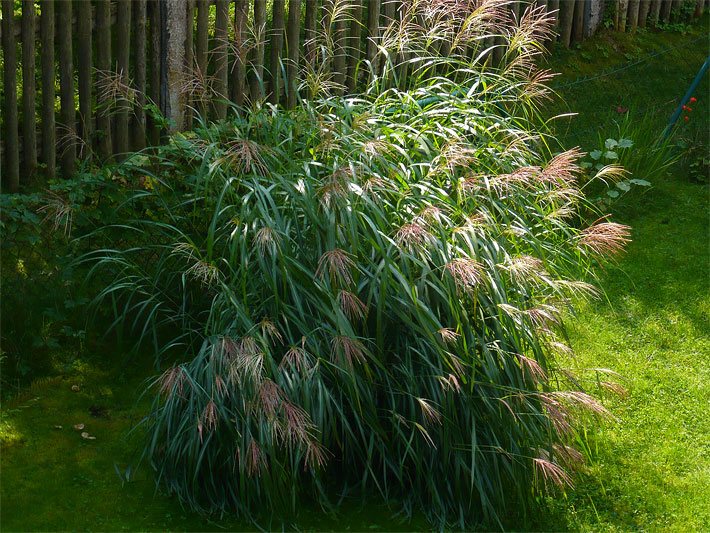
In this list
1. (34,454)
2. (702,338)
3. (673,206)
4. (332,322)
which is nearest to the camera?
(332,322)

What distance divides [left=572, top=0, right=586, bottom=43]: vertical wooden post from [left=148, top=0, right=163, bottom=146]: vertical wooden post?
489cm

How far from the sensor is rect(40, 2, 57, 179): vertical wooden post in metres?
6.47

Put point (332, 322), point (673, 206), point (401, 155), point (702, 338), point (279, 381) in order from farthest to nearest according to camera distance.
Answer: point (673, 206) < point (702, 338) < point (401, 155) < point (332, 322) < point (279, 381)

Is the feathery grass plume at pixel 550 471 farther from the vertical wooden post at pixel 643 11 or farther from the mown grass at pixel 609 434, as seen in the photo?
the vertical wooden post at pixel 643 11

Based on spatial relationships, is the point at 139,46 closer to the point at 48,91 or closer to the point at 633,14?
the point at 48,91

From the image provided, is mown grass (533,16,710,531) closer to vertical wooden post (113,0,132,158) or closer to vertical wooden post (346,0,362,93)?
vertical wooden post (346,0,362,93)

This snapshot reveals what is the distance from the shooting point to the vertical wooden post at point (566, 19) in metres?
10.0

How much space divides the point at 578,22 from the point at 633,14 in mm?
884

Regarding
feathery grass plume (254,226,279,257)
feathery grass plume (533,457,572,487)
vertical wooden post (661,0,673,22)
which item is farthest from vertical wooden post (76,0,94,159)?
vertical wooden post (661,0,673,22)

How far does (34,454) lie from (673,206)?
17.9 feet

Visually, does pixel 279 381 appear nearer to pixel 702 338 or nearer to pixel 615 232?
pixel 615 232

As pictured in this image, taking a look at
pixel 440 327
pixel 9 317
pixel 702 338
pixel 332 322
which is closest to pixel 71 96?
pixel 9 317

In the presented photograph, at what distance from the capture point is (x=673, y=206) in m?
8.12

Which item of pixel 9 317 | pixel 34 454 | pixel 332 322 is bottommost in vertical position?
pixel 34 454
